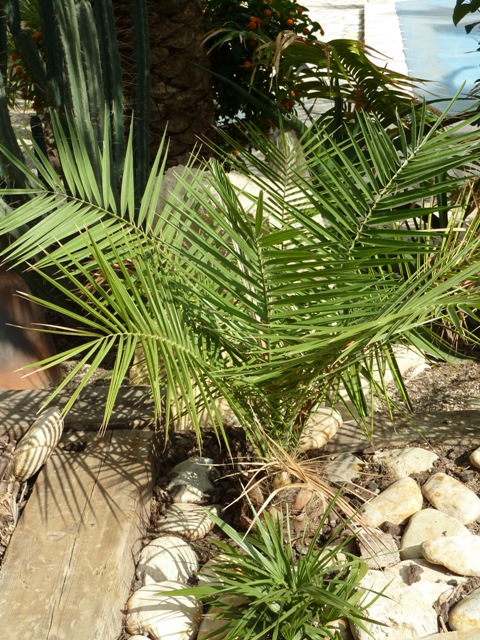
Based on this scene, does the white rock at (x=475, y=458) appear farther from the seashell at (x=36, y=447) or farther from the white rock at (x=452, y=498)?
the seashell at (x=36, y=447)

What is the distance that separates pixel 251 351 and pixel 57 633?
72 cm

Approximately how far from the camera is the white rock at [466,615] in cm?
170

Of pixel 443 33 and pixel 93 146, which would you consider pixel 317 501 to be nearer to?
pixel 93 146

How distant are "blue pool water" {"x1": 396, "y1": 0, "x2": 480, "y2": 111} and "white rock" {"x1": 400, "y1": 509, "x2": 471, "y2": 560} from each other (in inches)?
185

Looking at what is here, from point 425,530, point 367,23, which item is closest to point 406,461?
point 425,530

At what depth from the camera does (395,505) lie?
2055 mm

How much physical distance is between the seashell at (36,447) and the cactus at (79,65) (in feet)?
2.64

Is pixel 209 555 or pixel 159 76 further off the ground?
pixel 159 76

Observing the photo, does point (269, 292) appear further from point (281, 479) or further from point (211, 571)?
point (211, 571)

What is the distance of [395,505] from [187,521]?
0.52 metres

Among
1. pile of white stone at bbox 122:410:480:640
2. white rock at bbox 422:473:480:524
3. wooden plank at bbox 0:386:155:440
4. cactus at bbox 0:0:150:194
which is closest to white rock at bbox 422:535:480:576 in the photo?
pile of white stone at bbox 122:410:480:640

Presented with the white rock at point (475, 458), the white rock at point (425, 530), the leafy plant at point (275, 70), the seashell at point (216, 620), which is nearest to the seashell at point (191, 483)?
the seashell at point (216, 620)

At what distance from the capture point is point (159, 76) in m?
3.42

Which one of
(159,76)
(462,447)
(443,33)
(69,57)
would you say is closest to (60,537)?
(462,447)
